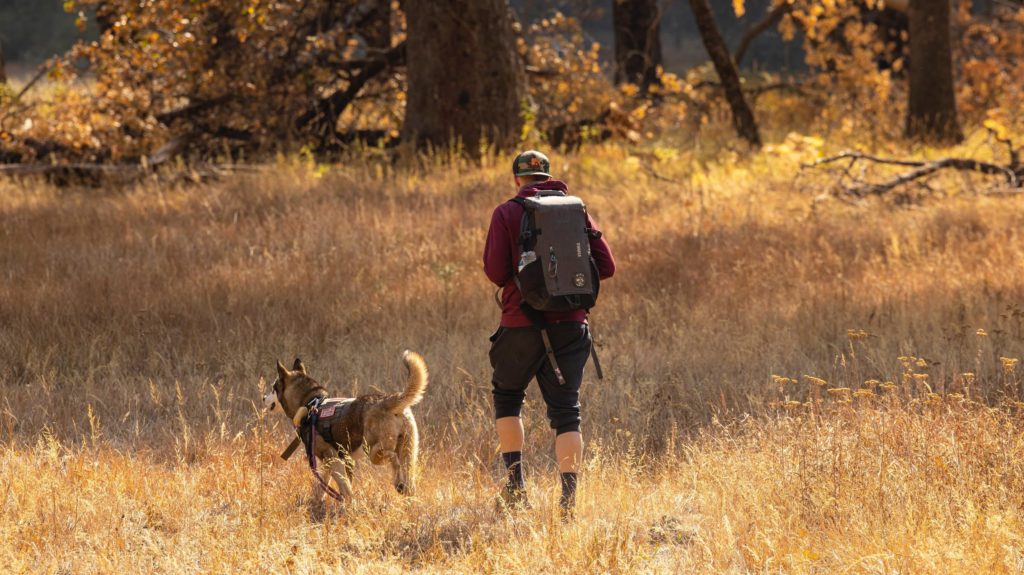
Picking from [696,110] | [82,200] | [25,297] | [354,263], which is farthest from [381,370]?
[696,110]

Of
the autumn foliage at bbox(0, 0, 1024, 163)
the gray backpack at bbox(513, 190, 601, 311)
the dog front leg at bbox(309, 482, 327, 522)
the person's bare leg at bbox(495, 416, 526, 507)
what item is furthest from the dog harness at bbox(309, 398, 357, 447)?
the autumn foliage at bbox(0, 0, 1024, 163)

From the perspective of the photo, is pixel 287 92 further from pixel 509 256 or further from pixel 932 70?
pixel 509 256

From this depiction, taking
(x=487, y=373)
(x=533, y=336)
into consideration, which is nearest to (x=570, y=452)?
(x=533, y=336)

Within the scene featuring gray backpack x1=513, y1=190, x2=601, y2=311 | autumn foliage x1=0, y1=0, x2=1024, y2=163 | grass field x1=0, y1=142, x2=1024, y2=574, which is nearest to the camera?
grass field x1=0, y1=142, x2=1024, y2=574

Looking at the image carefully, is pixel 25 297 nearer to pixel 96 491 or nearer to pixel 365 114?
pixel 96 491

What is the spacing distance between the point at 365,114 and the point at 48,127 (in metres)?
4.42

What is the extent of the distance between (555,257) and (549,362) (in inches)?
20.7

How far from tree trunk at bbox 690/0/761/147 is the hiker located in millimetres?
10952

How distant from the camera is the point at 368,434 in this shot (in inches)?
201

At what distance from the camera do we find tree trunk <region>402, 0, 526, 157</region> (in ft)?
44.2

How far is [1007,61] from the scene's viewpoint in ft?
68.0

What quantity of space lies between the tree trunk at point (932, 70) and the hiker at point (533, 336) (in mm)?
11852

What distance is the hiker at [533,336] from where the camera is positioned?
4855 millimetres

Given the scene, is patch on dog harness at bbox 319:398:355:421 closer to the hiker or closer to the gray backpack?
the hiker
